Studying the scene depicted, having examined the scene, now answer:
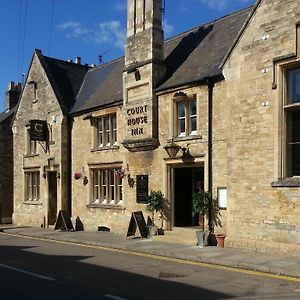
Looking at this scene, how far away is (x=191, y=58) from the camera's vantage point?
60.8ft

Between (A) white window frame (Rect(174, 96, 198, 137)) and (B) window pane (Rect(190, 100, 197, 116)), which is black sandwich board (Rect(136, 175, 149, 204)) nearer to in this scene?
(A) white window frame (Rect(174, 96, 198, 137))

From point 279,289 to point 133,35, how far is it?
1325cm

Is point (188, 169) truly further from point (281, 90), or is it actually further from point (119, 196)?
point (281, 90)

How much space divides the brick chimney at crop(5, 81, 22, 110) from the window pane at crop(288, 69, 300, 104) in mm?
24717

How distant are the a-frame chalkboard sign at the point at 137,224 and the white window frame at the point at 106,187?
79.3 inches

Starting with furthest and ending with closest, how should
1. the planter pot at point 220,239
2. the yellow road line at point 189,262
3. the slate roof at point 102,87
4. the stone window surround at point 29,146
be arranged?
the stone window surround at point 29,146 → the slate roof at point 102,87 → the planter pot at point 220,239 → the yellow road line at point 189,262

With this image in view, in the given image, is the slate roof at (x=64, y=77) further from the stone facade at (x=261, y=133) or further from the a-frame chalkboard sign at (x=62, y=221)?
the stone facade at (x=261, y=133)

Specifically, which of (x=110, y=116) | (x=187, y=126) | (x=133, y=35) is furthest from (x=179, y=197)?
(x=133, y=35)

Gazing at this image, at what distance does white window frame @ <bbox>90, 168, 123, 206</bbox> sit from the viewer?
2069 cm

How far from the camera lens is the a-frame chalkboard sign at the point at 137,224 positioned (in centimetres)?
1772

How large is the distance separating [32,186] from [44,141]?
3327 millimetres

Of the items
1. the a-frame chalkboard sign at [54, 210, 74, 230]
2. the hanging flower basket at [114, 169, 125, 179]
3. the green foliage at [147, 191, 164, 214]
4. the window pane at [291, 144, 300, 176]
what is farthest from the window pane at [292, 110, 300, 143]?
the a-frame chalkboard sign at [54, 210, 74, 230]

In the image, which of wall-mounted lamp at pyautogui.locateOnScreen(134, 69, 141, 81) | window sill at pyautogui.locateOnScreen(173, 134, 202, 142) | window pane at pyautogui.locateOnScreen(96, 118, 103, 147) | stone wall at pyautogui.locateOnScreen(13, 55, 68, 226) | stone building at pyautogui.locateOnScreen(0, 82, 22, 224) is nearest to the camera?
window sill at pyautogui.locateOnScreen(173, 134, 202, 142)

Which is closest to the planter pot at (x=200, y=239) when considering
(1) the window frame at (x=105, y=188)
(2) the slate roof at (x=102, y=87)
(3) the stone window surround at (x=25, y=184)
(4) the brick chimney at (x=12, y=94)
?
(1) the window frame at (x=105, y=188)
